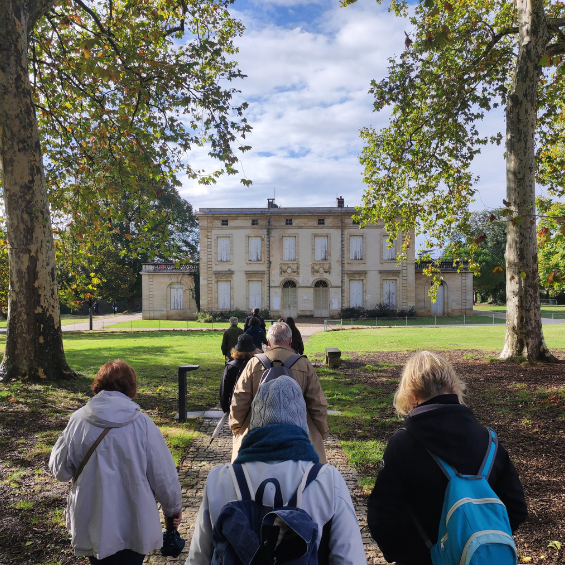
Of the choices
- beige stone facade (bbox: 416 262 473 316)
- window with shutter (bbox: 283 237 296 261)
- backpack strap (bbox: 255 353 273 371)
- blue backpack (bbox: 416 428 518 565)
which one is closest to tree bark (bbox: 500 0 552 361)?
backpack strap (bbox: 255 353 273 371)

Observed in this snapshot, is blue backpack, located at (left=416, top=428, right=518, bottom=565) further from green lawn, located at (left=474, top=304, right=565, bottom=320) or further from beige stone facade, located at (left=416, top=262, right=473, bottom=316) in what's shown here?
beige stone facade, located at (left=416, top=262, right=473, bottom=316)

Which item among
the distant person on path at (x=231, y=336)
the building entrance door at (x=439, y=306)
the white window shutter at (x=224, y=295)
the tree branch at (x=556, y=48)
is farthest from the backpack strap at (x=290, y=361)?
the building entrance door at (x=439, y=306)

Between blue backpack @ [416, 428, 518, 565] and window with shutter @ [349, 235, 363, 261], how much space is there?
37.4 metres

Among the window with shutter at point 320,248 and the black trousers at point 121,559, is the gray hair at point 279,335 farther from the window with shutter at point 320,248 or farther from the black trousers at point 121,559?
the window with shutter at point 320,248

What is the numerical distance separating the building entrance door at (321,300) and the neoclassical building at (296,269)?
0.13 meters

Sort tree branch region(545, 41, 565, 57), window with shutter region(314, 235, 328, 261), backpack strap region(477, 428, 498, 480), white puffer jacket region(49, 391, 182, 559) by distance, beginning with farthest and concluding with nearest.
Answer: window with shutter region(314, 235, 328, 261), tree branch region(545, 41, 565, 57), white puffer jacket region(49, 391, 182, 559), backpack strap region(477, 428, 498, 480)

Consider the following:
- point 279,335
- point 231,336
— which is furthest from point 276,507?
point 231,336

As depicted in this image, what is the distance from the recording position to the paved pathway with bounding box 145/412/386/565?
3.62 metres

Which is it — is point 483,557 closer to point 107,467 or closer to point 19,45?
point 107,467

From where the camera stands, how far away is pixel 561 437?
6.14m

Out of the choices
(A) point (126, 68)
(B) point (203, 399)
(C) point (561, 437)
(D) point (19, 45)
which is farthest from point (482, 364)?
(D) point (19, 45)

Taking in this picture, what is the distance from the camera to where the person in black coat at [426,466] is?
197 centimetres

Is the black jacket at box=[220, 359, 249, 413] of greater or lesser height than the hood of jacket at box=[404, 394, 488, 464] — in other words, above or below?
below

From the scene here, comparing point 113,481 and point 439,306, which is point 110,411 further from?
point 439,306
